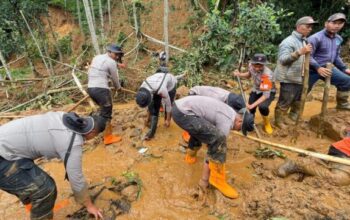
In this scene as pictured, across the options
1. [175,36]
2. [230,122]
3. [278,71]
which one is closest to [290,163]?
[230,122]

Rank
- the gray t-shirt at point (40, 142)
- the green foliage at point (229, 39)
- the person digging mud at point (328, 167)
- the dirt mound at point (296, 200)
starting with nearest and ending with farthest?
1. the gray t-shirt at point (40, 142)
2. the dirt mound at point (296, 200)
3. the person digging mud at point (328, 167)
4. the green foliage at point (229, 39)

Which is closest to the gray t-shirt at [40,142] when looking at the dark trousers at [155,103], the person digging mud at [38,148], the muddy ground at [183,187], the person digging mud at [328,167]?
the person digging mud at [38,148]

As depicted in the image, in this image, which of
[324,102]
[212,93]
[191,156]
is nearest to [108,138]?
[191,156]

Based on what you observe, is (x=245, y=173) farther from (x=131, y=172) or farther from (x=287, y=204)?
(x=131, y=172)

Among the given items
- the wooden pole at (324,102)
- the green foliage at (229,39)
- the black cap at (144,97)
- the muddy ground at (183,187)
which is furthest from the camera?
the green foliage at (229,39)

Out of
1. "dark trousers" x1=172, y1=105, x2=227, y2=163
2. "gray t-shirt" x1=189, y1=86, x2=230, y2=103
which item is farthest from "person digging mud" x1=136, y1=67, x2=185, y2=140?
"dark trousers" x1=172, y1=105, x2=227, y2=163

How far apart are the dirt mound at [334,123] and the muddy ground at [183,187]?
100 millimetres

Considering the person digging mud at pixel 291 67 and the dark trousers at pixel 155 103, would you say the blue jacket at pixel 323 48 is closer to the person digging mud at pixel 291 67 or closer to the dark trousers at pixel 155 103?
the person digging mud at pixel 291 67

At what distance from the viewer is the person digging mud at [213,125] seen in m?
3.56

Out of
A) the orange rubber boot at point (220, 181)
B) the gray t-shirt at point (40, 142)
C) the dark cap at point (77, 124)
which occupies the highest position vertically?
the dark cap at point (77, 124)

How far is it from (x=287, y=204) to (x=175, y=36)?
10319mm

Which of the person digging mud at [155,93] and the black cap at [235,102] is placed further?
the person digging mud at [155,93]

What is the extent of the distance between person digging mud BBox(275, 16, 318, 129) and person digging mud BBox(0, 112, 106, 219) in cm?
315

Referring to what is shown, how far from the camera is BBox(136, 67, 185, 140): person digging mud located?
4945mm
